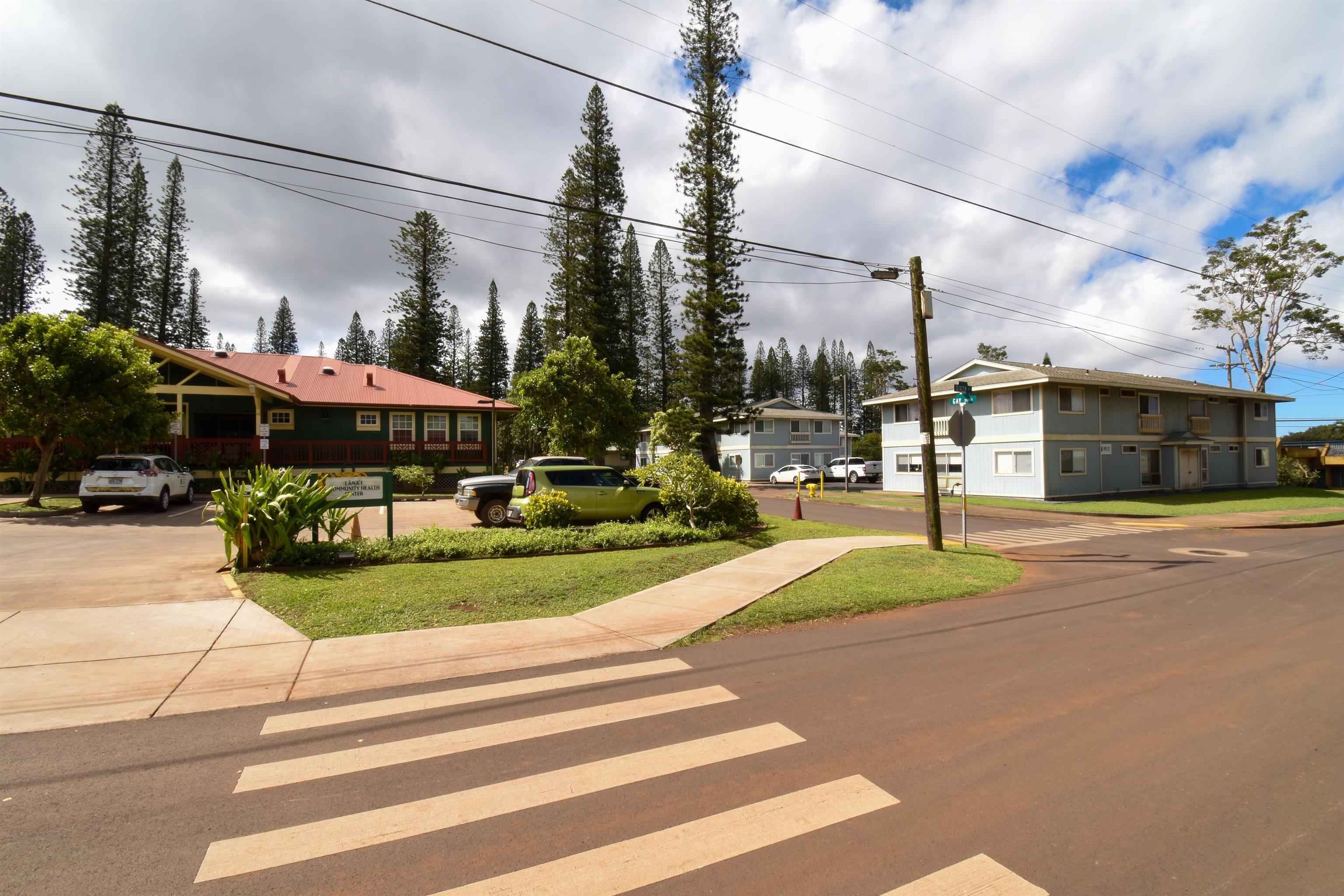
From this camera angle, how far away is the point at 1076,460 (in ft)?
95.9

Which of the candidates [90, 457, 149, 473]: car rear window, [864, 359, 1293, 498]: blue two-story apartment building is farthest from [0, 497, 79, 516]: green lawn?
[864, 359, 1293, 498]: blue two-story apartment building

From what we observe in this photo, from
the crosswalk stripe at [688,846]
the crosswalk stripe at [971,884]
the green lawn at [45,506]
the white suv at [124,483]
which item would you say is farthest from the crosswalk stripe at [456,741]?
the green lawn at [45,506]

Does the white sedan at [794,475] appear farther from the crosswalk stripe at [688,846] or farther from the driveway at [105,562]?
the crosswalk stripe at [688,846]

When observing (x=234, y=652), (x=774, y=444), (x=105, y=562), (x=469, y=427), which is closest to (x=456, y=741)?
(x=234, y=652)

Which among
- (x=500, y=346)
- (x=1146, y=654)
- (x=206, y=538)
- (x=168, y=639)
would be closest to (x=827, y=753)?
(x=1146, y=654)

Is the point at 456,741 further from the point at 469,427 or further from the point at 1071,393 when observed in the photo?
the point at 1071,393

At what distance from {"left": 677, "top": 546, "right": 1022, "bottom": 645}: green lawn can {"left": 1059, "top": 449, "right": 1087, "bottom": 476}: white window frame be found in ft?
60.8

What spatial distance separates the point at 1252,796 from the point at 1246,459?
45.9 metres

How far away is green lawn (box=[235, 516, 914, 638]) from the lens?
7.54 m

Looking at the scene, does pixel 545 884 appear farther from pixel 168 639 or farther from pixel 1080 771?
pixel 168 639

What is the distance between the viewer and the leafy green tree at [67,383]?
17.4m

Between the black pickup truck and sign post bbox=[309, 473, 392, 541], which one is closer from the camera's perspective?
sign post bbox=[309, 473, 392, 541]

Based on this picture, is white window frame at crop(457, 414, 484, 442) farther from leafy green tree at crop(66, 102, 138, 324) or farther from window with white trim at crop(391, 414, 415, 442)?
leafy green tree at crop(66, 102, 138, 324)

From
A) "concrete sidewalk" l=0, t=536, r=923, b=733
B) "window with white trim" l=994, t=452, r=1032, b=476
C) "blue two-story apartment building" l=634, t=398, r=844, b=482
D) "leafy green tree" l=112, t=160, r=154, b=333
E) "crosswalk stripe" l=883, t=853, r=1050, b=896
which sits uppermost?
→ "leafy green tree" l=112, t=160, r=154, b=333
